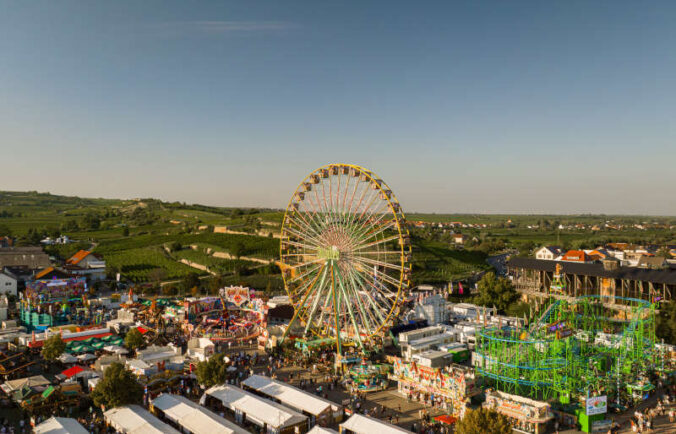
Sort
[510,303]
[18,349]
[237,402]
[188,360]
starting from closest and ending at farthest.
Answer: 1. [237,402]
2. [188,360]
3. [18,349]
4. [510,303]

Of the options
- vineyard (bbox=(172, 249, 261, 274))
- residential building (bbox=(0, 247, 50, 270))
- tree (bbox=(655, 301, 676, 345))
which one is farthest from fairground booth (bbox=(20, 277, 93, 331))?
tree (bbox=(655, 301, 676, 345))

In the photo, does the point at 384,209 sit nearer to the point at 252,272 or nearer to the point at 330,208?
the point at 330,208

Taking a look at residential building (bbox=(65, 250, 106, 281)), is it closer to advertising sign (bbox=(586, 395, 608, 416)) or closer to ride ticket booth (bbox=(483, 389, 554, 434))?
ride ticket booth (bbox=(483, 389, 554, 434))

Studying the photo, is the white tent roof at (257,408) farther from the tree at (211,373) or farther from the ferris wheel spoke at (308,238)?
Result: the ferris wheel spoke at (308,238)

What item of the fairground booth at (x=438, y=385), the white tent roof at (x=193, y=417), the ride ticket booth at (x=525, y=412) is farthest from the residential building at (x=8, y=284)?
the ride ticket booth at (x=525, y=412)

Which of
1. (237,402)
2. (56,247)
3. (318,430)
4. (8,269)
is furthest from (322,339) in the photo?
(56,247)
